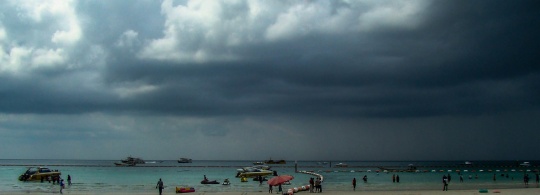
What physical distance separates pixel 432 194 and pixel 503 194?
19.3 feet

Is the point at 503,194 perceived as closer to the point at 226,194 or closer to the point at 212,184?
the point at 226,194

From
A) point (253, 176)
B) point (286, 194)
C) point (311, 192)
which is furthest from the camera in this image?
point (253, 176)

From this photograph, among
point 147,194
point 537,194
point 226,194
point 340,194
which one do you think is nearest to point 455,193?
point 537,194

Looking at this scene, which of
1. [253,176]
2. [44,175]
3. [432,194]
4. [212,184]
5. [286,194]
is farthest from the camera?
[253,176]

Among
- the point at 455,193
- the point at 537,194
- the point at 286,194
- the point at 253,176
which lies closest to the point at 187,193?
the point at 286,194

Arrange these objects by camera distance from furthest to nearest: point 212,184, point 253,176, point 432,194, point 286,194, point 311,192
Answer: point 253,176 → point 212,184 → point 311,192 → point 432,194 → point 286,194

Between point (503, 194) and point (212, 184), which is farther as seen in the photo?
point (212, 184)

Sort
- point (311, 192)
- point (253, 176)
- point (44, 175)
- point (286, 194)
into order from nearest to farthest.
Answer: point (286, 194), point (311, 192), point (44, 175), point (253, 176)

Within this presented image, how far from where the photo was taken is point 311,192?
41.9 m

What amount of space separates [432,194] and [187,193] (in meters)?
21.8

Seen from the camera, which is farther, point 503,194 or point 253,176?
point 253,176

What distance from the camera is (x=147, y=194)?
43562 mm

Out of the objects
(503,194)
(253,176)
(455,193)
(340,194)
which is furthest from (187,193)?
(253,176)

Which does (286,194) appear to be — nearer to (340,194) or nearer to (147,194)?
(340,194)
